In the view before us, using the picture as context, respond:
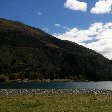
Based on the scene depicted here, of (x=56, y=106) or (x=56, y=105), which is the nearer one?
(x=56, y=106)

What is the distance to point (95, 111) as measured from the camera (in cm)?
3441

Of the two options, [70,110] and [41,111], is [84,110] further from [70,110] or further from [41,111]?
[41,111]

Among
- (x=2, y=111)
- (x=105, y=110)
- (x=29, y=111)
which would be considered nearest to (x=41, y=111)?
(x=29, y=111)

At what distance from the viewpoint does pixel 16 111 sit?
114 feet

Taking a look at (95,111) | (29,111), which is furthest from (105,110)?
(29,111)

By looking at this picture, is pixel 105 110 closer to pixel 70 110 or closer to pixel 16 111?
pixel 70 110

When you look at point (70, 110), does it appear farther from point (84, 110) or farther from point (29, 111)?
point (29, 111)

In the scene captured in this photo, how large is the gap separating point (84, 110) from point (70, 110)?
1.36 m

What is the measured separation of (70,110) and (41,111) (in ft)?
9.19

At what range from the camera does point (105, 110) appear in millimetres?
35219

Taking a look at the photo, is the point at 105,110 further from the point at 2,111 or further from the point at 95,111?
the point at 2,111

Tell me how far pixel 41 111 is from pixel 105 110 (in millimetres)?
6227

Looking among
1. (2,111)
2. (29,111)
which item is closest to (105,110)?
(29,111)

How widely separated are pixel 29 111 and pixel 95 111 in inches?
248
